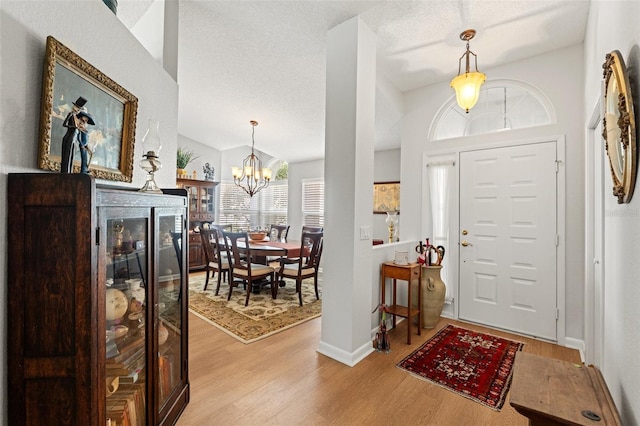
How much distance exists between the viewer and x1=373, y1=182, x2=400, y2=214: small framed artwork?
5.73 metres

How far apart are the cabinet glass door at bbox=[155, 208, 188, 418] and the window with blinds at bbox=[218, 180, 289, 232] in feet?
19.0

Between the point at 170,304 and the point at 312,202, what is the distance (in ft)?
18.0

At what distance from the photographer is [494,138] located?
342cm

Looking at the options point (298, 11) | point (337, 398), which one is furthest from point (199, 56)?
point (337, 398)

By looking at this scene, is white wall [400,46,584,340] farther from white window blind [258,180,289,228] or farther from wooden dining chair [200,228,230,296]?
white window blind [258,180,289,228]

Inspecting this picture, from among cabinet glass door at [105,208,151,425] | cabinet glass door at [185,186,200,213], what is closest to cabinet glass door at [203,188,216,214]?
cabinet glass door at [185,186,200,213]

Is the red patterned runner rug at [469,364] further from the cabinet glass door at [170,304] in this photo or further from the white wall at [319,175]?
the white wall at [319,175]

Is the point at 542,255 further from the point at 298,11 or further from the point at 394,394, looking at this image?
the point at 298,11

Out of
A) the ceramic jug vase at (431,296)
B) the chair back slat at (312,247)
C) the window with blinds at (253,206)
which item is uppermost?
the window with blinds at (253,206)

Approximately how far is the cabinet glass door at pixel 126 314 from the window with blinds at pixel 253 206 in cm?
624

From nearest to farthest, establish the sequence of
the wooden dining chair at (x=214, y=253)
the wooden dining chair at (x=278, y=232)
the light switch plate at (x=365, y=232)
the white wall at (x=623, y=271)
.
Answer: the white wall at (x=623, y=271)
the light switch plate at (x=365, y=232)
the wooden dining chair at (x=214, y=253)
the wooden dining chair at (x=278, y=232)

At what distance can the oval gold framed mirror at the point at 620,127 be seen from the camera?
1133 mm

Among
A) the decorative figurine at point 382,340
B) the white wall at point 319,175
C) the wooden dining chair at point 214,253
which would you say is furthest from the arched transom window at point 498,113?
the wooden dining chair at point 214,253

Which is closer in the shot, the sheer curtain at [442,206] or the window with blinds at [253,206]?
the sheer curtain at [442,206]
